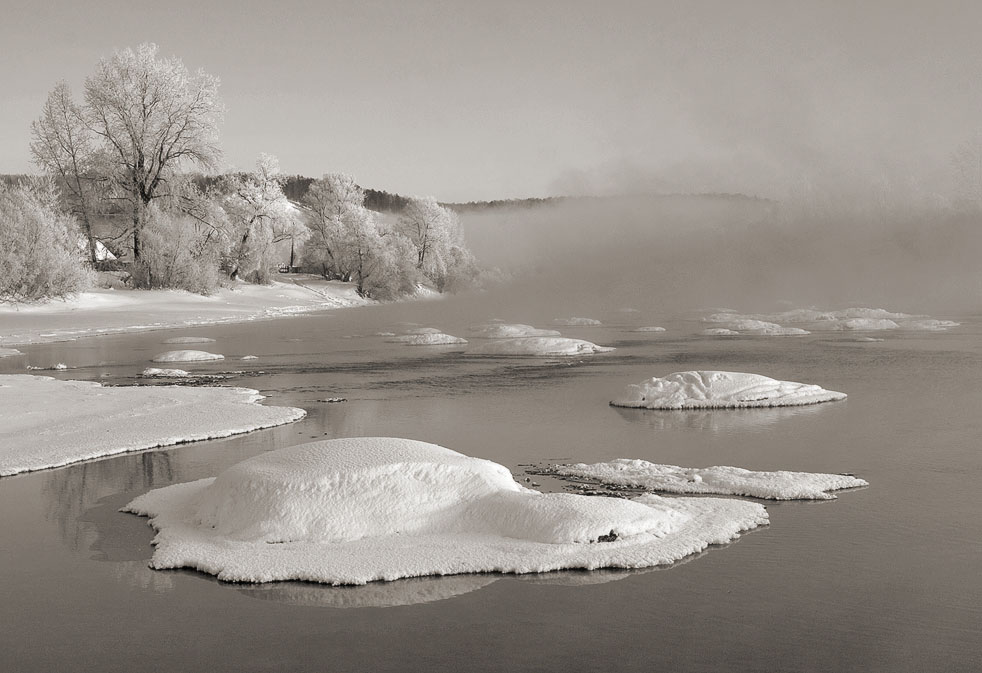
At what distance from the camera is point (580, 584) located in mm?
7523

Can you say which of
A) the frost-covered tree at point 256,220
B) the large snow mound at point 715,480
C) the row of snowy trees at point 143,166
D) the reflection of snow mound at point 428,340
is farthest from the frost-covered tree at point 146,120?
the large snow mound at point 715,480

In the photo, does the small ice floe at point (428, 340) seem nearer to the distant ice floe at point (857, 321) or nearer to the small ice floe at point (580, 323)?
the small ice floe at point (580, 323)

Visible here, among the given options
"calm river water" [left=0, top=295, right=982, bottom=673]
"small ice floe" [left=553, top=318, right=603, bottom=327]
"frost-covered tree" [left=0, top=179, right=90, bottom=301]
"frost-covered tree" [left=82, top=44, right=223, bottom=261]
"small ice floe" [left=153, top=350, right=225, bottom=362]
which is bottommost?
"small ice floe" [left=553, top=318, right=603, bottom=327]

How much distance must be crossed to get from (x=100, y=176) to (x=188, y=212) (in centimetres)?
463

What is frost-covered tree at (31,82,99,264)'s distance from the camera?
4606 centimetres

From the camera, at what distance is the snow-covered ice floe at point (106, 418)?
12.6m

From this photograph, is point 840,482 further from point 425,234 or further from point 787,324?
point 425,234

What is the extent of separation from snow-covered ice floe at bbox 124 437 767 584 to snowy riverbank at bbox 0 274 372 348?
25.7m

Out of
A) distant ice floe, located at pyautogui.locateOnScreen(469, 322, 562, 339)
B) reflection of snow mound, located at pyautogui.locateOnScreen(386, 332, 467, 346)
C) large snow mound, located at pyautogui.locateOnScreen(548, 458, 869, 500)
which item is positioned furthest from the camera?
distant ice floe, located at pyautogui.locateOnScreen(469, 322, 562, 339)

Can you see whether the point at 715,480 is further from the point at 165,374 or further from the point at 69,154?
the point at 69,154

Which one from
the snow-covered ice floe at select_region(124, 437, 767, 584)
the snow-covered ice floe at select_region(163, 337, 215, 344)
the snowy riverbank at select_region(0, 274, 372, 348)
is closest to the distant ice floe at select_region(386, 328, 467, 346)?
the snow-covered ice floe at select_region(163, 337, 215, 344)

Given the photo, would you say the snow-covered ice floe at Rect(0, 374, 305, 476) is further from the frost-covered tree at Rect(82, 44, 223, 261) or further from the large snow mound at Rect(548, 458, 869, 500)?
the frost-covered tree at Rect(82, 44, 223, 261)

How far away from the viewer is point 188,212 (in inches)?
1924

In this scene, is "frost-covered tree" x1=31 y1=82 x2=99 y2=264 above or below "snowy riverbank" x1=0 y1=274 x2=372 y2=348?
above
